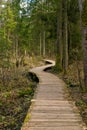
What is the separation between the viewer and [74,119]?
8.93 m

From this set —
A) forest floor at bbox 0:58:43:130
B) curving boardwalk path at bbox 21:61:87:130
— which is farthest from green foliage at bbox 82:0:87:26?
forest floor at bbox 0:58:43:130

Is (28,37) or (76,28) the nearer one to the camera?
(76,28)

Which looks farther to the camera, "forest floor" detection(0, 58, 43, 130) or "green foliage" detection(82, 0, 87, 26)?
"green foliage" detection(82, 0, 87, 26)

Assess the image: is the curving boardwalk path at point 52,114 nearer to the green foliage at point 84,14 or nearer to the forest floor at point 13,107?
the forest floor at point 13,107

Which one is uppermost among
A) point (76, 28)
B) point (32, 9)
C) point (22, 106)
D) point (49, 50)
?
point (32, 9)

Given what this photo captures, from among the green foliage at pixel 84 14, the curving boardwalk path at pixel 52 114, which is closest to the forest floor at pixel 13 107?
the curving boardwalk path at pixel 52 114

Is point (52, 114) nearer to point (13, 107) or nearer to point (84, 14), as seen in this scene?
point (13, 107)

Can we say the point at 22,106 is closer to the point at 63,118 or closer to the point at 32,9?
the point at 63,118

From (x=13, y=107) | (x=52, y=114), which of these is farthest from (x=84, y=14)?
(x=52, y=114)

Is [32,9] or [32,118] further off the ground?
[32,9]

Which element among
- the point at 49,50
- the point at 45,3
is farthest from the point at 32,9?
the point at 49,50

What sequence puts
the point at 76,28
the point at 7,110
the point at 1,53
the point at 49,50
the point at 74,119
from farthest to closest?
1. the point at 49,50
2. the point at 76,28
3. the point at 1,53
4. the point at 7,110
5. the point at 74,119

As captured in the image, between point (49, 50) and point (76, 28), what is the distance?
2956 centimetres

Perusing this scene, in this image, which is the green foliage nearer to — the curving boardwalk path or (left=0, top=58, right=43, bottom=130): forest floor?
the curving boardwalk path
